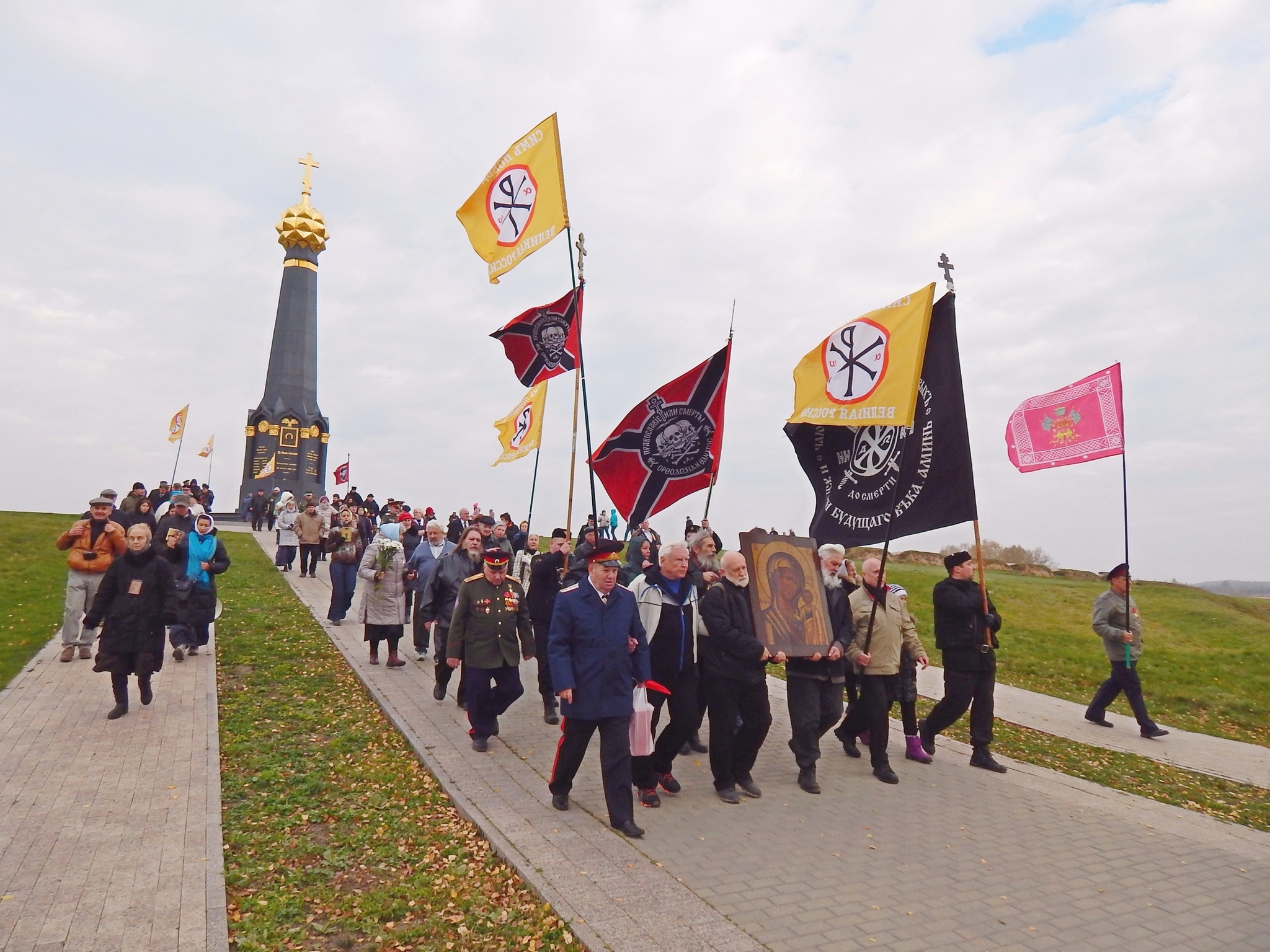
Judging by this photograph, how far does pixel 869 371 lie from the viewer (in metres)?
7.39

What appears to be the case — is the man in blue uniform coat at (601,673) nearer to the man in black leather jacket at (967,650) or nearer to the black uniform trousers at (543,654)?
the black uniform trousers at (543,654)

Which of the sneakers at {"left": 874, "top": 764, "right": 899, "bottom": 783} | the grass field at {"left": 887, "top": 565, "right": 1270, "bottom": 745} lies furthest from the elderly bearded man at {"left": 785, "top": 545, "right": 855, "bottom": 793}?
the grass field at {"left": 887, "top": 565, "right": 1270, "bottom": 745}

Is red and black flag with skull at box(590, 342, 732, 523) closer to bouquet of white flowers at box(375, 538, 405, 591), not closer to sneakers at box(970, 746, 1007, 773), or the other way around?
bouquet of white flowers at box(375, 538, 405, 591)

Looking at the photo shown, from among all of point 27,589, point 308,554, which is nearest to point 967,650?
A: point 27,589

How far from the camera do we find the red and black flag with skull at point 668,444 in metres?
9.17

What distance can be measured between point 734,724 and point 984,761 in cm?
302

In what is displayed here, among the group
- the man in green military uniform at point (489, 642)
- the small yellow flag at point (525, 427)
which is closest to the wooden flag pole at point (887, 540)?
the man in green military uniform at point (489, 642)

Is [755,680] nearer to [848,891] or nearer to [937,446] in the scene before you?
[848,891]

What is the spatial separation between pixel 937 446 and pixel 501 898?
16.7ft

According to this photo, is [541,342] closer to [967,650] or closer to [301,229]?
[967,650]

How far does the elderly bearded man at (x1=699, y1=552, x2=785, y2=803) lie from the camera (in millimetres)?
6434

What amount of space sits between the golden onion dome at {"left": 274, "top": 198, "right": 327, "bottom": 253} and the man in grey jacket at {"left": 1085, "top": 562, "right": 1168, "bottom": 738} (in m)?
39.4

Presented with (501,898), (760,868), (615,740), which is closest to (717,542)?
(615,740)

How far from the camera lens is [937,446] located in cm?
722
